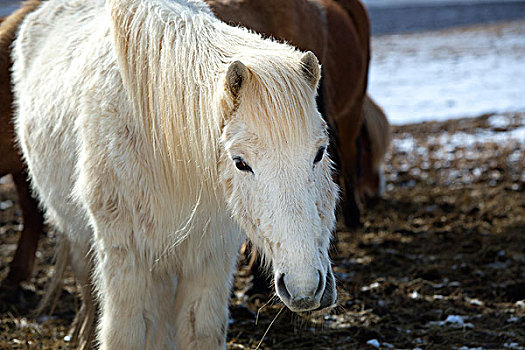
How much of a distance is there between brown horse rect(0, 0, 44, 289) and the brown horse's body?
1.47 metres

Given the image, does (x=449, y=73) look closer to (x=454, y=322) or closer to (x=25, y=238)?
(x=454, y=322)

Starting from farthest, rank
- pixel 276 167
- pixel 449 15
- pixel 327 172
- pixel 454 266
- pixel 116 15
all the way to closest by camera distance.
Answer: pixel 449 15 → pixel 454 266 → pixel 116 15 → pixel 327 172 → pixel 276 167

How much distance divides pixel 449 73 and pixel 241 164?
42.1 ft

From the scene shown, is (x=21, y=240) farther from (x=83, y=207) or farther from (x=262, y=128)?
(x=262, y=128)

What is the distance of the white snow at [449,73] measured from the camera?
10766 millimetres

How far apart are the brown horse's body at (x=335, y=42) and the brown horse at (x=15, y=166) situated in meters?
1.47

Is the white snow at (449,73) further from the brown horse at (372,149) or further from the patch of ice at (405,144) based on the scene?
the brown horse at (372,149)

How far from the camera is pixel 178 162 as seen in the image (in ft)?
7.95

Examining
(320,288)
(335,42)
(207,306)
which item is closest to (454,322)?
(207,306)

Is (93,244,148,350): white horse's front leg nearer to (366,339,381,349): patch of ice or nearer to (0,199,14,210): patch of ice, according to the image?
(366,339,381,349): patch of ice

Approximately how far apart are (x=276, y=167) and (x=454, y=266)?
9.83ft

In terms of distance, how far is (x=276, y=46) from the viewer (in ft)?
7.63

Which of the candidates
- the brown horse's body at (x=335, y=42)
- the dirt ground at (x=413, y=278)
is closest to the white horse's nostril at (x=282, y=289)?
the dirt ground at (x=413, y=278)

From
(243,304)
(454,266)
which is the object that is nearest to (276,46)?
(243,304)
